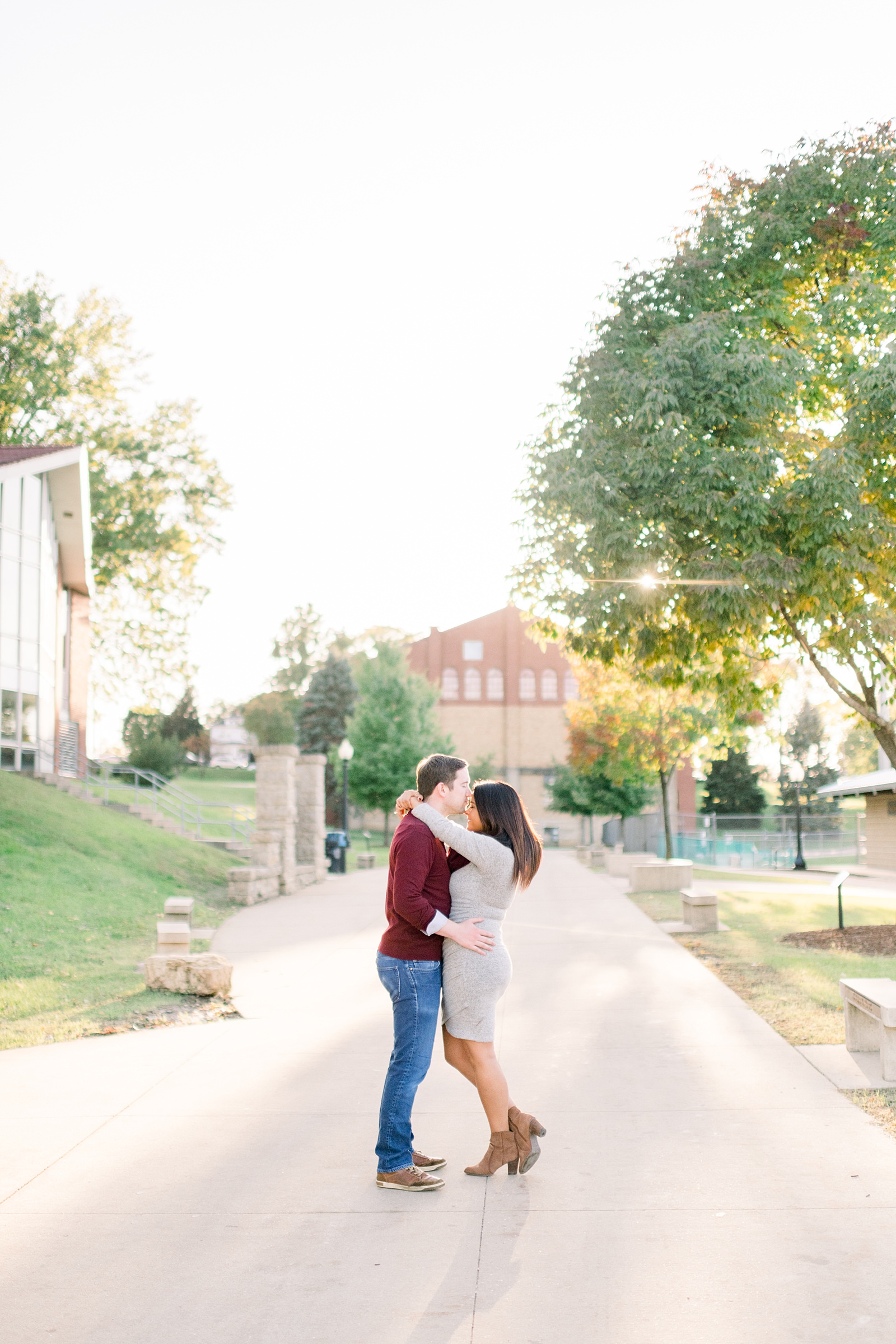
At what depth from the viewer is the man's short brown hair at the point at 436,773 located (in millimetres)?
4773

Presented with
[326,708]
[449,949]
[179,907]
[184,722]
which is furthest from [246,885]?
[184,722]

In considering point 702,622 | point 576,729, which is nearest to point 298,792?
point 576,729

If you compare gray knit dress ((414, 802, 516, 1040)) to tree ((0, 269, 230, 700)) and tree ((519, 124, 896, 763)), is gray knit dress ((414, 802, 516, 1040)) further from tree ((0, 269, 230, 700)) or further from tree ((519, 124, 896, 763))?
tree ((0, 269, 230, 700))

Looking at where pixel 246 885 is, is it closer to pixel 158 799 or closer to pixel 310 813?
pixel 310 813

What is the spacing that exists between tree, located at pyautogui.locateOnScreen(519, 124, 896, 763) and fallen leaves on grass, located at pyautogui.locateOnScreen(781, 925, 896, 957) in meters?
2.30

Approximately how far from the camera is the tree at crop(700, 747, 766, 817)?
57250 millimetres

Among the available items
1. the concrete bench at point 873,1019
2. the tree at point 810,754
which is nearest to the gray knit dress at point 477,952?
the concrete bench at point 873,1019

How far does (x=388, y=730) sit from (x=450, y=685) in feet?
59.1

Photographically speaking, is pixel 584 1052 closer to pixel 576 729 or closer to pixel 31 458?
pixel 31 458

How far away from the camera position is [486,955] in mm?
4770

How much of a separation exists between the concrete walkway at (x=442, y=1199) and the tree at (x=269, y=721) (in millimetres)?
61327

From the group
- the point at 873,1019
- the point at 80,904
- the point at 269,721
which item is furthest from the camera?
the point at 269,721

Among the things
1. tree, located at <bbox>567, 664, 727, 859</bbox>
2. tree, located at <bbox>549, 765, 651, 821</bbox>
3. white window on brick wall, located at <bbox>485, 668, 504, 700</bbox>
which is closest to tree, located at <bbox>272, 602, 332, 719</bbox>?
white window on brick wall, located at <bbox>485, 668, 504, 700</bbox>

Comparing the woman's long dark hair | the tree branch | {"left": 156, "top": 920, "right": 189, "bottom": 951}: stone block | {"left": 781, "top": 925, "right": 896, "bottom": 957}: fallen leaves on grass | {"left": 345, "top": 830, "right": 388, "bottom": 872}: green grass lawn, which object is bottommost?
{"left": 345, "top": 830, "right": 388, "bottom": 872}: green grass lawn
